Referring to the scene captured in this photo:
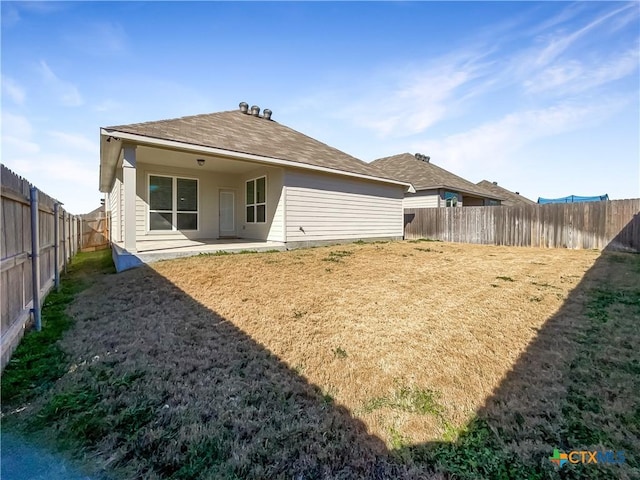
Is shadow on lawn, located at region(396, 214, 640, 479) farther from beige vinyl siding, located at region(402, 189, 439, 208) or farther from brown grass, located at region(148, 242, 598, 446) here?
beige vinyl siding, located at region(402, 189, 439, 208)

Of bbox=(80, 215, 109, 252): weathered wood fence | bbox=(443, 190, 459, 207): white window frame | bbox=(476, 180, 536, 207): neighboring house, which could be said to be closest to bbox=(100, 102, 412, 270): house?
bbox=(80, 215, 109, 252): weathered wood fence

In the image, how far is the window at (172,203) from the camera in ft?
32.8

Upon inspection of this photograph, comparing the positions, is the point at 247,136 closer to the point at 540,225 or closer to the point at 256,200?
the point at 256,200

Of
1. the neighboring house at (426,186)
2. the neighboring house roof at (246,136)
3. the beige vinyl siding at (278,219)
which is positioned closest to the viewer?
the neighboring house roof at (246,136)

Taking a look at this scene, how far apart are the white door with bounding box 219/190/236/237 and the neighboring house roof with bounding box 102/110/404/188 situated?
102 inches

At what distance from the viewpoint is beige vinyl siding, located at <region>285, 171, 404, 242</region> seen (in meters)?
9.81

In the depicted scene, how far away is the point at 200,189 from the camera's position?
11.0 metres

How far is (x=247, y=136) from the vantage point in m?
10.3

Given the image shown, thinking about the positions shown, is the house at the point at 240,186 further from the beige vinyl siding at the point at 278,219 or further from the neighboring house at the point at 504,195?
the neighboring house at the point at 504,195

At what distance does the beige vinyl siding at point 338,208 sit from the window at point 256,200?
1.35 m

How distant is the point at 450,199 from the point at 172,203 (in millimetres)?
15194

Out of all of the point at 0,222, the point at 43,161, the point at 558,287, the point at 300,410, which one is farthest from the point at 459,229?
the point at 43,161

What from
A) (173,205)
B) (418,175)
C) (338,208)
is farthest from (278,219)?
(418,175)

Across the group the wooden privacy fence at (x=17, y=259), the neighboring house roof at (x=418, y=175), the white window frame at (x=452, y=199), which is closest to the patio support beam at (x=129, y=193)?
the wooden privacy fence at (x=17, y=259)
